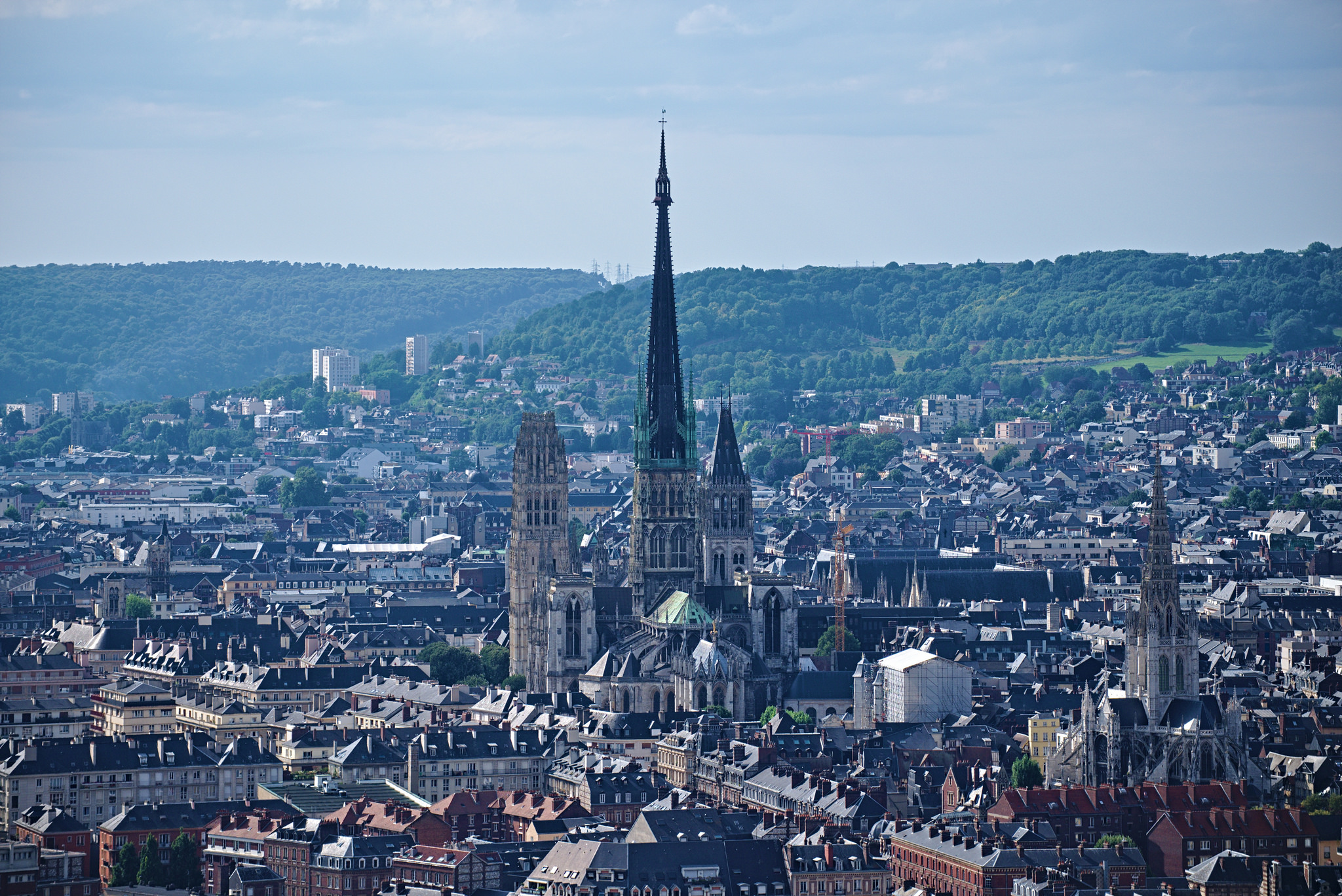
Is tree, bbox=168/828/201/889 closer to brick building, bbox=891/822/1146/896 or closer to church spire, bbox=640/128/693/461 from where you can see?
brick building, bbox=891/822/1146/896

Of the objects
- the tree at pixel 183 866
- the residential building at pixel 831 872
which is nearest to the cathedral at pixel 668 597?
the tree at pixel 183 866

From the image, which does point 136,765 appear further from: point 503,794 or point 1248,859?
point 1248,859

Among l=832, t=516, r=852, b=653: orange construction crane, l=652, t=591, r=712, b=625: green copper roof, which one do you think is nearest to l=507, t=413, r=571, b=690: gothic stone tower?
l=652, t=591, r=712, b=625: green copper roof

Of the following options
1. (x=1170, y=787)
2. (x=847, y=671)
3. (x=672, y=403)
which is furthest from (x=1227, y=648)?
(x=1170, y=787)

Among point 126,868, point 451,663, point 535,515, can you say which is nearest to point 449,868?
point 126,868

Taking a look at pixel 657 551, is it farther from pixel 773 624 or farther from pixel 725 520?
pixel 773 624
